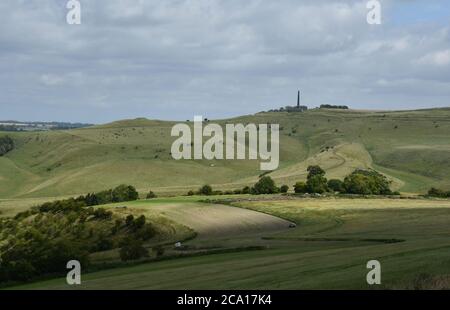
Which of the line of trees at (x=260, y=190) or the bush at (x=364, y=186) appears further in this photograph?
the line of trees at (x=260, y=190)

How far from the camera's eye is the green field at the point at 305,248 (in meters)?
32.9

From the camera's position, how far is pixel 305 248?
2106 inches

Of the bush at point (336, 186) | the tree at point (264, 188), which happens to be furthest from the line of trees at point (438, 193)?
the tree at point (264, 188)

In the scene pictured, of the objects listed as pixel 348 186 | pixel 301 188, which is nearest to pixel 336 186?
pixel 348 186

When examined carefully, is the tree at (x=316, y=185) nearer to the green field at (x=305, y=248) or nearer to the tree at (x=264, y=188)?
the tree at (x=264, y=188)

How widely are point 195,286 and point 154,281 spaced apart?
5562 millimetres

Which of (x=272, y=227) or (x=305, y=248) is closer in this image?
(x=305, y=248)

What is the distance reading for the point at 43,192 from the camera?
15475cm

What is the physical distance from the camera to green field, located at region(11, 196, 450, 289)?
108 ft

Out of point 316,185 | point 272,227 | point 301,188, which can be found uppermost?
point 316,185

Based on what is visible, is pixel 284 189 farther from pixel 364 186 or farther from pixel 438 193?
pixel 438 193

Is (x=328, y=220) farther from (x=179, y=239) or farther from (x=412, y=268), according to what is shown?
(x=412, y=268)
